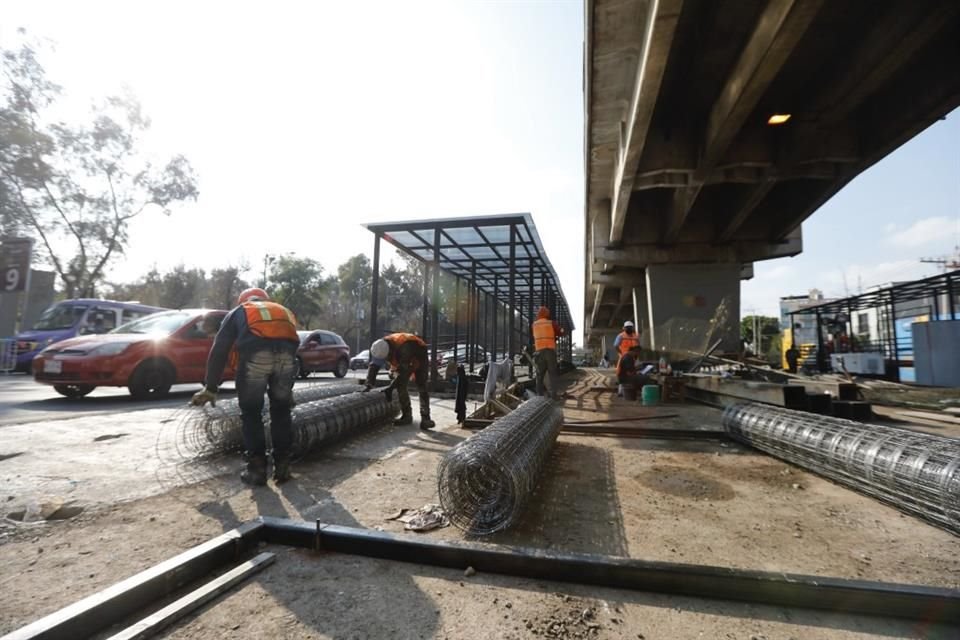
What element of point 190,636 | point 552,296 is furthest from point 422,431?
point 552,296

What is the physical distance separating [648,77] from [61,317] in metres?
17.8

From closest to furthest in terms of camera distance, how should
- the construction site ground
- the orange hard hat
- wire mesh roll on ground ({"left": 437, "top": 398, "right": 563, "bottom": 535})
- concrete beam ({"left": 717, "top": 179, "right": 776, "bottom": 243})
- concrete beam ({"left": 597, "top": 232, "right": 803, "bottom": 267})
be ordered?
1. the construction site ground
2. wire mesh roll on ground ({"left": 437, "top": 398, "right": 563, "bottom": 535})
3. the orange hard hat
4. concrete beam ({"left": 717, "top": 179, "right": 776, "bottom": 243})
5. concrete beam ({"left": 597, "top": 232, "right": 803, "bottom": 267})

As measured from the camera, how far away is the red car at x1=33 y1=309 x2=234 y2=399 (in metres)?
6.89

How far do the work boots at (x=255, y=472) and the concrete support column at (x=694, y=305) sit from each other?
540 inches

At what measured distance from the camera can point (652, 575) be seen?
190cm

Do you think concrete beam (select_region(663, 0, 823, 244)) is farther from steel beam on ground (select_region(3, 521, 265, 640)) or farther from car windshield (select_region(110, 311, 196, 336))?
car windshield (select_region(110, 311, 196, 336))

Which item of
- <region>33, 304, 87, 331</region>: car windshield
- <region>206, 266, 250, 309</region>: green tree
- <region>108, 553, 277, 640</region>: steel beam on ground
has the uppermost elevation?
<region>206, 266, 250, 309</region>: green tree

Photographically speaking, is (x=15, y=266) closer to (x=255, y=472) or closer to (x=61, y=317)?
(x=61, y=317)

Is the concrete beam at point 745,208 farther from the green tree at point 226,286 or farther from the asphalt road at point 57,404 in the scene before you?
the green tree at point 226,286

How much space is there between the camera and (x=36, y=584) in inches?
75.4

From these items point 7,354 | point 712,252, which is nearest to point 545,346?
point 712,252

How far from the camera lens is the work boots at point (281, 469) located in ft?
11.7

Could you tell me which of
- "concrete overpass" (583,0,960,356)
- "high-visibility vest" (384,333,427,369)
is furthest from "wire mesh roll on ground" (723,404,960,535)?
"concrete overpass" (583,0,960,356)

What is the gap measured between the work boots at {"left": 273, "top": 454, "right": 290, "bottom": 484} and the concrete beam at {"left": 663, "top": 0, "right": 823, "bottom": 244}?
721cm
